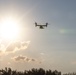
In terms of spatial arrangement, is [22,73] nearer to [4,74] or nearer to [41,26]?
[4,74]

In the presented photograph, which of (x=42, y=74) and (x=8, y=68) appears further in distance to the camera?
(x=42, y=74)

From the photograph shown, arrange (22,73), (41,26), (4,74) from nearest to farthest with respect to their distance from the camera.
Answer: (41,26)
(4,74)
(22,73)

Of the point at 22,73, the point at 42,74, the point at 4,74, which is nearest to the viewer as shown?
the point at 4,74

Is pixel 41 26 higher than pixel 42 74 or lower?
higher

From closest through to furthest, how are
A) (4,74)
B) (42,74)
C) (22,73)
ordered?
(4,74) < (42,74) < (22,73)

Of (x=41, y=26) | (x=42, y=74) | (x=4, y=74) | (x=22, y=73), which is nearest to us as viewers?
(x=41, y=26)

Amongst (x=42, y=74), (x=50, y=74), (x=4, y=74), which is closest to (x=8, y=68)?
(x=4, y=74)

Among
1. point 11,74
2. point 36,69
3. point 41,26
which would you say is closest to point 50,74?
point 36,69

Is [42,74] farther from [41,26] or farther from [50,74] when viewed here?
[41,26]

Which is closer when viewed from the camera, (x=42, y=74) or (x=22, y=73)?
(x=42, y=74)
